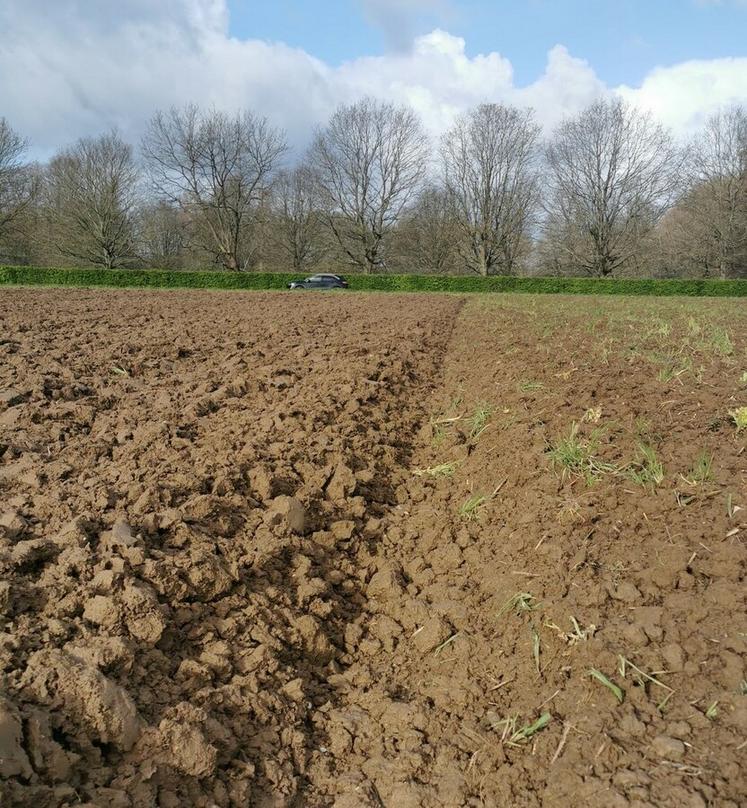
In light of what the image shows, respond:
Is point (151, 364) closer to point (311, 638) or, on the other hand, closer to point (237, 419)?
point (237, 419)

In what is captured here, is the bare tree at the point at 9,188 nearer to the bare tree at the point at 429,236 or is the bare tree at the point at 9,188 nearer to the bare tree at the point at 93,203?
the bare tree at the point at 93,203

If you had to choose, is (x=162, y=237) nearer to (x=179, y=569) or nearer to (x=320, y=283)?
(x=320, y=283)

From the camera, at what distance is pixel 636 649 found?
2.29 metres

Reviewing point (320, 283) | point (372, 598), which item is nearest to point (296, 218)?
point (320, 283)

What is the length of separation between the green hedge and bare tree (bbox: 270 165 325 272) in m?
13.5

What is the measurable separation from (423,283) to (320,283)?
5455 mm

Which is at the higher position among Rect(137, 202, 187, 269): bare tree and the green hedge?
Rect(137, 202, 187, 269): bare tree

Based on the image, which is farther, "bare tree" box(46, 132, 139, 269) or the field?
"bare tree" box(46, 132, 139, 269)

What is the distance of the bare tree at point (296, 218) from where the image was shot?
43344 mm

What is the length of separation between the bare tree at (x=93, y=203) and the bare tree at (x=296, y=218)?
9.97 meters

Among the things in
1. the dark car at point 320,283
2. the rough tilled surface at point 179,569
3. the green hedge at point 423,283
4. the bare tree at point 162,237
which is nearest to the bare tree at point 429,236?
the green hedge at point 423,283

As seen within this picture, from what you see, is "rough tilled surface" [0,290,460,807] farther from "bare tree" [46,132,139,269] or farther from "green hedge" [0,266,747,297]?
"bare tree" [46,132,139,269]

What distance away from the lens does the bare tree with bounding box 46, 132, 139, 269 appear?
3753 cm

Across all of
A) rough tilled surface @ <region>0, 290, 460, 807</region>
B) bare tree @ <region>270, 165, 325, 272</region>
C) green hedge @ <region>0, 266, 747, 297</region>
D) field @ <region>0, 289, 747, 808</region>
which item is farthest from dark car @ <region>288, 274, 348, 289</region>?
field @ <region>0, 289, 747, 808</region>
